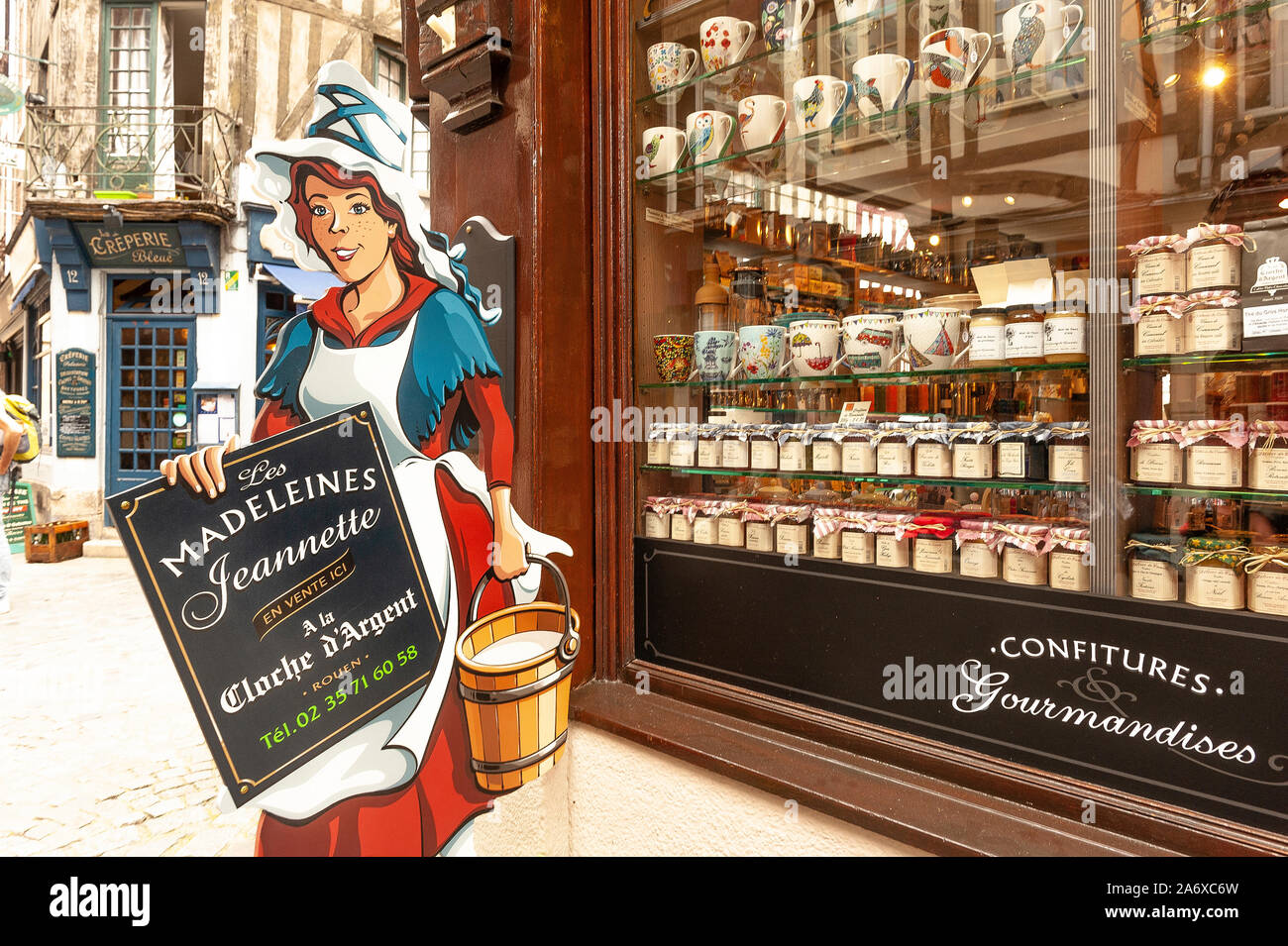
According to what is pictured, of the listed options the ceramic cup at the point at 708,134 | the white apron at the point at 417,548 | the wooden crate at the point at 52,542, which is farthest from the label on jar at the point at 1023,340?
the wooden crate at the point at 52,542

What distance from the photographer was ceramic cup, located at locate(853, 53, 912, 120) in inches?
65.1

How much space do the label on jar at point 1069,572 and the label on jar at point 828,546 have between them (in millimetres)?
440

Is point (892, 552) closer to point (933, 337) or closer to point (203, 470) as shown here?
point (933, 337)

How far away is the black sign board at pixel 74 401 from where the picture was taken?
7.41m

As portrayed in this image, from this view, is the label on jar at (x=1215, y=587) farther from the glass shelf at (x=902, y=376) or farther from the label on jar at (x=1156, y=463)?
the glass shelf at (x=902, y=376)

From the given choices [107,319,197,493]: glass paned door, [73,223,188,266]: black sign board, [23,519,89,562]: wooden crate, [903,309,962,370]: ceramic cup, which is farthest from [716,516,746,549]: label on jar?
[73,223,188,266]: black sign board

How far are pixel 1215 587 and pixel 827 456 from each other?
761 millimetres

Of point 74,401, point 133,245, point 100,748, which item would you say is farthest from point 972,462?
point 74,401

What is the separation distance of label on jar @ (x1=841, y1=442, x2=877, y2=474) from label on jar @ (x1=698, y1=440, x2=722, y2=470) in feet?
1.16

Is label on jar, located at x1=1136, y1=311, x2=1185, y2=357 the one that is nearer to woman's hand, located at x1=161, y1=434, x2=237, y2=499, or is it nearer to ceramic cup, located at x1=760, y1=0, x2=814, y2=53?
ceramic cup, located at x1=760, y1=0, x2=814, y2=53

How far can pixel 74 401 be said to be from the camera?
741 cm

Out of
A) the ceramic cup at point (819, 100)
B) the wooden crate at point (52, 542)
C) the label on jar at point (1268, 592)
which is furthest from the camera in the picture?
the wooden crate at point (52, 542)
